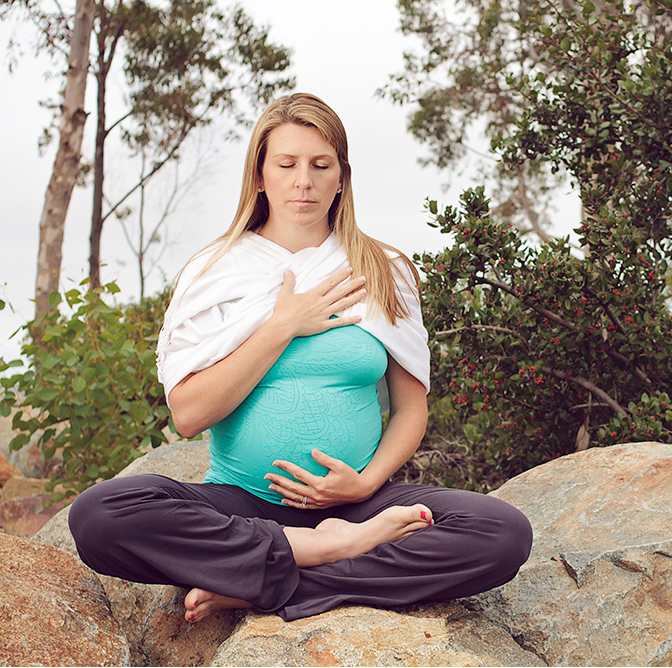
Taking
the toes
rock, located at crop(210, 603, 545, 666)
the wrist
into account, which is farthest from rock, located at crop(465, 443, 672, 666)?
the wrist

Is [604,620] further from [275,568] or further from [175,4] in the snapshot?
[175,4]

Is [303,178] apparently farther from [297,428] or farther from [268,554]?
[268,554]

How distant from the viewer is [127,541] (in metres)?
2.30

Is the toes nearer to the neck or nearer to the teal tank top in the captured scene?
the teal tank top

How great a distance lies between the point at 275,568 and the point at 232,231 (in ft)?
4.30

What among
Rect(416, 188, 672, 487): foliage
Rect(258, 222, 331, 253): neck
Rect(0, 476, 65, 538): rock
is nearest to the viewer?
Rect(258, 222, 331, 253): neck

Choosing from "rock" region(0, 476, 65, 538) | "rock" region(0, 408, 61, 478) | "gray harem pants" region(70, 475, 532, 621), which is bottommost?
"rock" region(0, 408, 61, 478)

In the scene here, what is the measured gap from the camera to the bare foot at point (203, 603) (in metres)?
2.32

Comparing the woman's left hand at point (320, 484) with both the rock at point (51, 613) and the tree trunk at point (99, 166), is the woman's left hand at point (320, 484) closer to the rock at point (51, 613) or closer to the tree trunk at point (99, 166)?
the rock at point (51, 613)

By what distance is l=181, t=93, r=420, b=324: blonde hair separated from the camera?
9.03 ft

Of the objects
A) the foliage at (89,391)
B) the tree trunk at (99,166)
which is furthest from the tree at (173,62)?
the foliage at (89,391)

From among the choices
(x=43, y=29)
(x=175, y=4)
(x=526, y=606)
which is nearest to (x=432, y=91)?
(x=175, y=4)

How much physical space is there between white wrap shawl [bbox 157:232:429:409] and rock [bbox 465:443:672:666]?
2.51 feet

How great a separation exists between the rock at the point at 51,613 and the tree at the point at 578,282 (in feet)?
6.62
